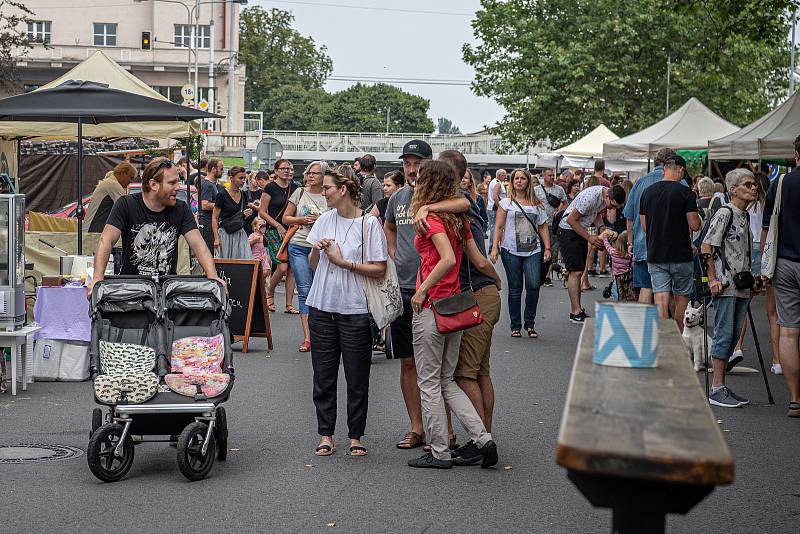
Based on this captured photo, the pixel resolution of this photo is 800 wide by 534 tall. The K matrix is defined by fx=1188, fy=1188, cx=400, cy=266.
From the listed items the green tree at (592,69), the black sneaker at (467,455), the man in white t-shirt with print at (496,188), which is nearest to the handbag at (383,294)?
the black sneaker at (467,455)

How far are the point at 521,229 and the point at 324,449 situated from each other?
661cm

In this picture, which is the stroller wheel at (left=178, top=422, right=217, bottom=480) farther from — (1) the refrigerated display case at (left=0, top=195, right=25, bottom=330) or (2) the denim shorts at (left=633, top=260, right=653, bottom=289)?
(2) the denim shorts at (left=633, top=260, right=653, bottom=289)

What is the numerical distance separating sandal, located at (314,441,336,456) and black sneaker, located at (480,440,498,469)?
104 cm

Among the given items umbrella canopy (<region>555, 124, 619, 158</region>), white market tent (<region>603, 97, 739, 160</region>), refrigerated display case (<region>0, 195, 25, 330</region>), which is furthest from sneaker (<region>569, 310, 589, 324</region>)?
umbrella canopy (<region>555, 124, 619, 158</region>)

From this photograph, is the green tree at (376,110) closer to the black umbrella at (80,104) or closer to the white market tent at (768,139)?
the white market tent at (768,139)

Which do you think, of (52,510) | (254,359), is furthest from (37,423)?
(254,359)

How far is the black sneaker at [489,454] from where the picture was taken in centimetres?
735

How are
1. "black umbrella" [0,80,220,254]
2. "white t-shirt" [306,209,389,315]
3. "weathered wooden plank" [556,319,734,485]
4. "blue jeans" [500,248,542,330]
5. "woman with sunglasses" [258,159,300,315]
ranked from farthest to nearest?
"woman with sunglasses" [258,159,300,315], "blue jeans" [500,248,542,330], "black umbrella" [0,80,220,254], "white t-shirt" [306,209,389,315], "weathered wooden plank" [556,319,734,485]

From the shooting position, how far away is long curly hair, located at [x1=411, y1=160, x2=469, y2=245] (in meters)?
7.27

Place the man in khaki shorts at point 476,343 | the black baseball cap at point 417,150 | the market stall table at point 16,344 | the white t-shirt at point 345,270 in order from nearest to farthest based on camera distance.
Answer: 1. the man in khaki shorts at point 476,343
2. the white t-shirt at point 345,270
3. the black baseball cap at point 417,150
4. the market stall table at point 16,344

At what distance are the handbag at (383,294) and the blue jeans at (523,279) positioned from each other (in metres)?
6.27

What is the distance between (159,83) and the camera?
8212cm

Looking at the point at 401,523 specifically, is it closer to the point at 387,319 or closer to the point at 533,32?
the point at 387,319

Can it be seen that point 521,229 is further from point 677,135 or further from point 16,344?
point 677,135
